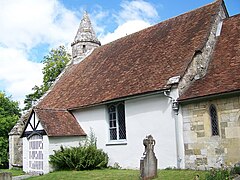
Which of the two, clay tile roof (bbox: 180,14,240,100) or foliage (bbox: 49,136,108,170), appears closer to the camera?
clay tile roof (bbox: 180,14,240,100)

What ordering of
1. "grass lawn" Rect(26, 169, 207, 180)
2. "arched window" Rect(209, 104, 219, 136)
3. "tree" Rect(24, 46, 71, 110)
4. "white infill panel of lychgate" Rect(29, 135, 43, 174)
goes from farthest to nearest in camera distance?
"tree" Rect(24, 46, 71, 110) < "white infill panel of lychgate" Rect(29, 135, 43, 174) < "arched window" Rect(209, 104, 219, 136) < "grass lawn" Rect(26, 169, 207, 180)

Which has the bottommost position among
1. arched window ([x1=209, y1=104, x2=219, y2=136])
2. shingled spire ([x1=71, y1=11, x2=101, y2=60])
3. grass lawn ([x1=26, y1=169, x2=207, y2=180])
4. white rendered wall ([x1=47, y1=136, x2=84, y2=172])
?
grass lawn ([x1=26, y1=169, x2=207, y2=180])

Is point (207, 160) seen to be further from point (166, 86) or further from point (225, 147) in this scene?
point (166, 86)

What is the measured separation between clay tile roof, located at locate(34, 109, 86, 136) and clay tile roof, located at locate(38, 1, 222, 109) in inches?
35.9

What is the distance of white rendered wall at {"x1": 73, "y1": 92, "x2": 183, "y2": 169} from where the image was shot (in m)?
15.7

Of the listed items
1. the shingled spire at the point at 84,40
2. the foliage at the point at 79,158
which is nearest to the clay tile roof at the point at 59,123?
the foliage at the point at 79,158

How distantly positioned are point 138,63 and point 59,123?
594cm

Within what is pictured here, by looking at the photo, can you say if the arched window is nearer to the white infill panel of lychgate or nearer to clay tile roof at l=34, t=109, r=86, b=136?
clay tile roof at l=34, t=109, r=86, b=136

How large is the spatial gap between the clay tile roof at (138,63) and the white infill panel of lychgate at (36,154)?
2.95 metres

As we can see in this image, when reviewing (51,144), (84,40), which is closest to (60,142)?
(51,144)

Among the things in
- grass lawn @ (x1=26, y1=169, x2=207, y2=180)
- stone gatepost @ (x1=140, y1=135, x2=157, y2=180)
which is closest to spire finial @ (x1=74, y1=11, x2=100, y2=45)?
grass lawn @ (x1=26, y1=169, x2=207, y2=180)

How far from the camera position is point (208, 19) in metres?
18.5

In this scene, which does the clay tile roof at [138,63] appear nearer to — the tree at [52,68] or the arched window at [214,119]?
the arched window at [214,119]

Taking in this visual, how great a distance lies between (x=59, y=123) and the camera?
763 inches
